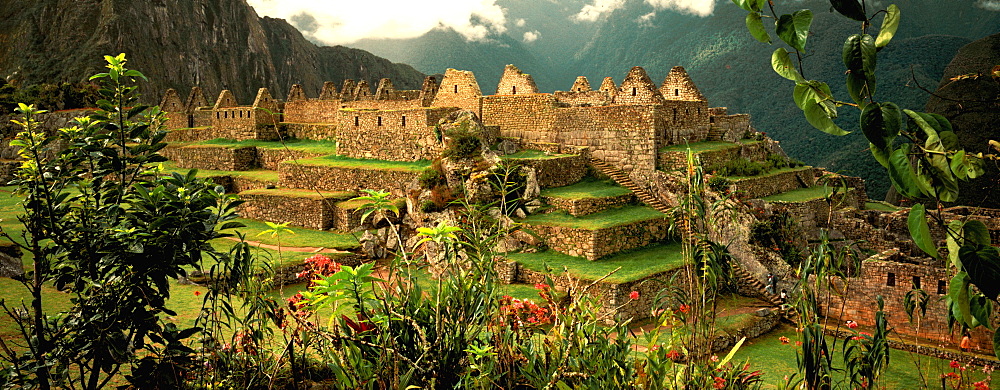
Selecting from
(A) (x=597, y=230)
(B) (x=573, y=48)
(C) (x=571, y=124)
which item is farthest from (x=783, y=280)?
(B) (x=573, y=48)

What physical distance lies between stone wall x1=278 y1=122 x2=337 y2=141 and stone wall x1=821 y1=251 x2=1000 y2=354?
15436 millimetres

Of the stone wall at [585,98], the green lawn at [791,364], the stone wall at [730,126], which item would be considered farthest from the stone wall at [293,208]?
the stone wall at [730,126]

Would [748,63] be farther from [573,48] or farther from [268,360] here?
[268,360]

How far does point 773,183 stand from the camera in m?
16.1

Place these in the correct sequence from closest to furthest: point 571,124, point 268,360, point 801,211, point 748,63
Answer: point 268,360
point 801,211
point 571,124
point 748,63

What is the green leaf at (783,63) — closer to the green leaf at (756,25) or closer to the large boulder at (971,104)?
the green leaf at (756,25)

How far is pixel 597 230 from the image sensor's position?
Answer: 12531 millimetres

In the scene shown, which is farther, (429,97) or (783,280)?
(429,97)

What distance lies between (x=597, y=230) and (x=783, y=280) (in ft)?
12.6

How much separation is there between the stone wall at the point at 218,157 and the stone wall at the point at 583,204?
1167cm

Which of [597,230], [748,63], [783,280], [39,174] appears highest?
[748,63]

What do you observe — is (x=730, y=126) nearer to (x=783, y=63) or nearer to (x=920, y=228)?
(x=783, y=63)

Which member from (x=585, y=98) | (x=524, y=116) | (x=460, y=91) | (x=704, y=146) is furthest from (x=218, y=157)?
(x=704, y=146)

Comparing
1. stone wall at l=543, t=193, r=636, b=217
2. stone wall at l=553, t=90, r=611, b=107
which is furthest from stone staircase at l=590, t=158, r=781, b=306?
stone wall at l=553, t=90, r=611, b=107
